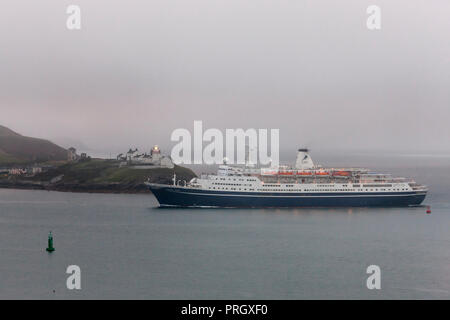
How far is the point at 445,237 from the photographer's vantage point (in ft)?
117

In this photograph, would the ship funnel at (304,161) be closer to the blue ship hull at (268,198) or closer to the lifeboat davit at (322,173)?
the lifeboat davit at (322,173)

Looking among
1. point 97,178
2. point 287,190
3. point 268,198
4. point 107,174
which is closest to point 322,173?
point 287,190

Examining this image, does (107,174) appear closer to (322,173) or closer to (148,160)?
(148,160)

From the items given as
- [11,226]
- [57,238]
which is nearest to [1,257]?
[57,238]

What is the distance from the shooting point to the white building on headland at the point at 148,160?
74.5 metres

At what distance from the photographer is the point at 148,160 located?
251 feet

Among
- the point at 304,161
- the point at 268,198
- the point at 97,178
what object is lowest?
the point at 268,198

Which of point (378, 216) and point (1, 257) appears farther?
point (378, 216)

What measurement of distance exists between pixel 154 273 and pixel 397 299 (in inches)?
370

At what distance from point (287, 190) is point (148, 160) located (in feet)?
103

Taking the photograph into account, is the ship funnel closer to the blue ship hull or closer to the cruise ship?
the cruise ship
